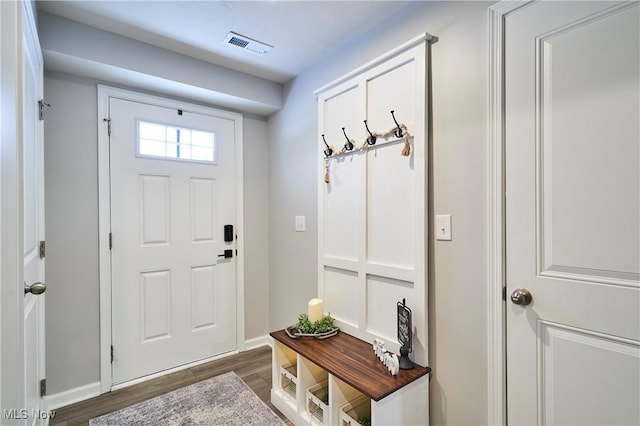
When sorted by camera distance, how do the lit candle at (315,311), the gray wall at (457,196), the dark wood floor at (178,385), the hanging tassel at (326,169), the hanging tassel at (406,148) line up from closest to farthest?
the gray wall at (457,196) → the hanging tassel at (406,148) → the dark wood floor at (178,385) → the lit candle at (315,311) → the hanging tassel at (326,169)

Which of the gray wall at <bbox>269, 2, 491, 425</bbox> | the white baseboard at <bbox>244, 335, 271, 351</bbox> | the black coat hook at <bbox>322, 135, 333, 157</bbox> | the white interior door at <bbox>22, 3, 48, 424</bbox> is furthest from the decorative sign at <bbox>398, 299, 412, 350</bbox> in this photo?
the white baseboard at <bbox>244, 335, 271, 351</bbox>

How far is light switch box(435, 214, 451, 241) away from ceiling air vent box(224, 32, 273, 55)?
1.69 m

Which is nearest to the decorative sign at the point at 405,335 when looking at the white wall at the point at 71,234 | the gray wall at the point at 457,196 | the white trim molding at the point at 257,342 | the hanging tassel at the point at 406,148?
the gray wall at the point at 457,196

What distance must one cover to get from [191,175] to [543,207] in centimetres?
243

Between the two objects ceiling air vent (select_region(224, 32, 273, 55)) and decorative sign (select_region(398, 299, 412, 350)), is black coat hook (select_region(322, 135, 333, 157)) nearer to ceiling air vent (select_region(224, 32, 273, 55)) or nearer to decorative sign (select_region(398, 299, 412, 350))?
ceiling air vent (select_region(224, 32, 273, 55))

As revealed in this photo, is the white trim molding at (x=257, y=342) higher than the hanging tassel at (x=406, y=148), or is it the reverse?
the hanging tassel at (x=406, y=148)

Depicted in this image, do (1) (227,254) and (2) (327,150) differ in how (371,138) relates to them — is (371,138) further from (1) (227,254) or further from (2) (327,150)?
(1) (227,254)

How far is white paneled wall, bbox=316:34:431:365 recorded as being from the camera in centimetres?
162

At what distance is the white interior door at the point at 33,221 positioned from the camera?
53.1 inches

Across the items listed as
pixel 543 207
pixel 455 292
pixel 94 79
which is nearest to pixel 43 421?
pixel 94 79

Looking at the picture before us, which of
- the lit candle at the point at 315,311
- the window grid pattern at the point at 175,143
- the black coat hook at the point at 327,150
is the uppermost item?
the window grid pattern at the point at 175,143

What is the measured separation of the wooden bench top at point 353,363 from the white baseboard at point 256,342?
99 centimetres

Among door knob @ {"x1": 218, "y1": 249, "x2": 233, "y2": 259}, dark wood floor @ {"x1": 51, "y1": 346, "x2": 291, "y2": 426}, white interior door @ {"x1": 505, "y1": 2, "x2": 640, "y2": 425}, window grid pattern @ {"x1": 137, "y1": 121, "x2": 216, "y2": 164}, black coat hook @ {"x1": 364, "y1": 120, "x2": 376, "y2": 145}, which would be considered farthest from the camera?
door knob @ {"x1": 218, "y1": 249, "x2": 233, "y2": 259}

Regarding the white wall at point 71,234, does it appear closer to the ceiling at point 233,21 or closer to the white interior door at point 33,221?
the white interior door at point 33,221
